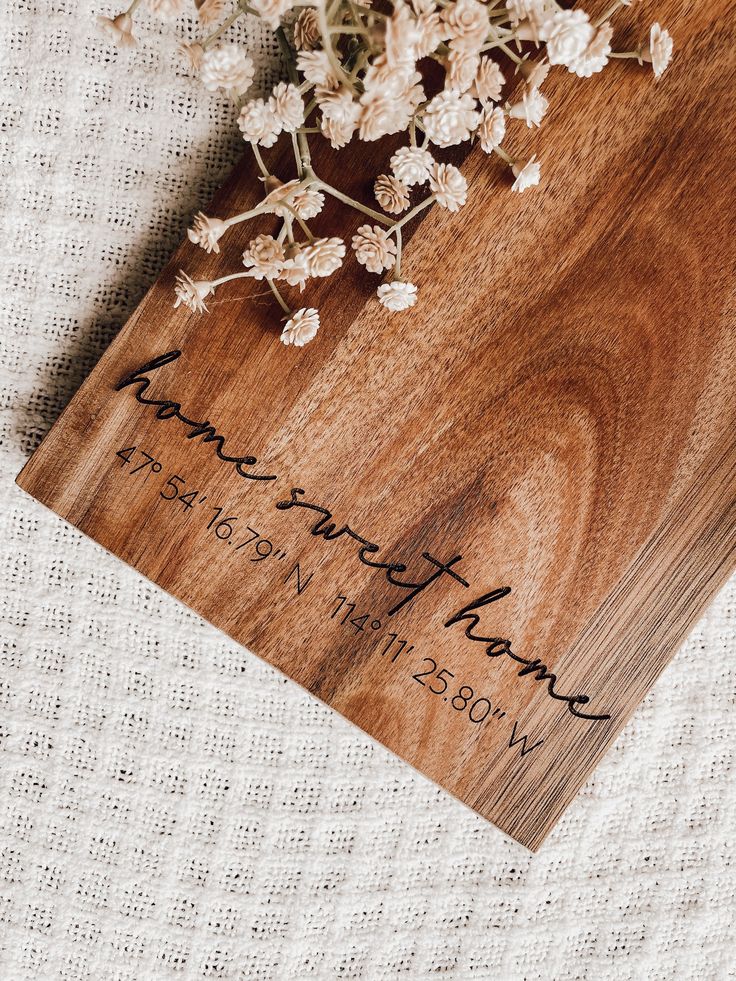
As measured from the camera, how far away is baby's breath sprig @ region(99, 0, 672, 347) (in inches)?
15.6

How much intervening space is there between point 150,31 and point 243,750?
62 centimetres

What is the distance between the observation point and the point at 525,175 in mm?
509

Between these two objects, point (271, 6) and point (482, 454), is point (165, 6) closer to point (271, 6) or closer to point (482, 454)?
point (271, 6)

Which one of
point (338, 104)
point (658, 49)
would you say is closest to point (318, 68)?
point (338, 104)

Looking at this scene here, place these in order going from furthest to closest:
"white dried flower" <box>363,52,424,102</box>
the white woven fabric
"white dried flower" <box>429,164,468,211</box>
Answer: the white woven fabric, "white dried flower" <box>429,164,468,211</box>, "white dried flower" <box>363,52,424,102</box>

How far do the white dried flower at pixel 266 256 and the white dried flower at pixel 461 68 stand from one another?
148mm

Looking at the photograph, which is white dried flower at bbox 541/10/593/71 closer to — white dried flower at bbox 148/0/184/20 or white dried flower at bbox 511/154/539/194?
white dried flower at bbox 511/154/539/194

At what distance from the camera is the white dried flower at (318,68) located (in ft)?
Answer: 1.33

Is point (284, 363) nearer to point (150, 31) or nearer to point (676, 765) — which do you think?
point (150, 31)

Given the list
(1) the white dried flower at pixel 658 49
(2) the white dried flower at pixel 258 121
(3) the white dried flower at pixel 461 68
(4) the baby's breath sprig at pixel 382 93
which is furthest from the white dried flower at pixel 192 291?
(1) the white dried flower at pixel 658 49

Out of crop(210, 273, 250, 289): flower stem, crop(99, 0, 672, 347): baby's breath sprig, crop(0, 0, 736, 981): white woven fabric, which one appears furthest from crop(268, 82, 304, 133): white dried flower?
crop(0, 0, 736, 981): white woven fabric

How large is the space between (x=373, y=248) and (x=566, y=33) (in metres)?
0.17

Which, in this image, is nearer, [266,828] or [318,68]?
[318,68]

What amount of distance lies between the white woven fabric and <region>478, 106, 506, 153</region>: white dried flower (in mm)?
443
